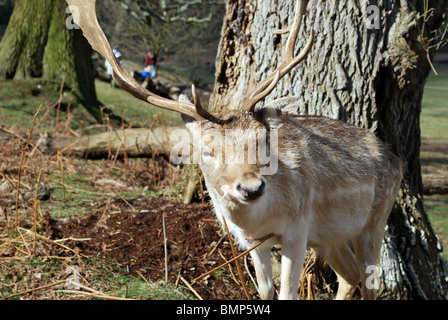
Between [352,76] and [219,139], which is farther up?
[352,76]

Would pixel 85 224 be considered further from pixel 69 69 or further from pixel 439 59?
pixel 439 59

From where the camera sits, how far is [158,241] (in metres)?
4.79

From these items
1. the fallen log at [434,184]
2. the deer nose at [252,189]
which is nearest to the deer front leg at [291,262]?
the deer nose at [252,189]

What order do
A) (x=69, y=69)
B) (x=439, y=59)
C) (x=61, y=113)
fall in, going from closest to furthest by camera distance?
(x=61, y=113) < (x=69, y=69) < (x=439, y=59)

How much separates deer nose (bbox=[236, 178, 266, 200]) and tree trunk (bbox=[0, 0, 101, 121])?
24.8 ft

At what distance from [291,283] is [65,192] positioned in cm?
343

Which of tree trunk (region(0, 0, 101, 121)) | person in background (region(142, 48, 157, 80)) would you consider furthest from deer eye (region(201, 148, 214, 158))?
person in background (region(142, 48, 157, 80))

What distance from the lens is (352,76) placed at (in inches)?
185

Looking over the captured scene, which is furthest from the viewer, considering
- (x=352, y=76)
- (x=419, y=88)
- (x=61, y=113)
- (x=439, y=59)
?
(x=439, y=59)

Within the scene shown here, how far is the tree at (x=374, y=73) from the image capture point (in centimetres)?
465

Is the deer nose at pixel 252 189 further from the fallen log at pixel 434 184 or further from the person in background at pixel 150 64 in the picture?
the person in background at pixel 150 64

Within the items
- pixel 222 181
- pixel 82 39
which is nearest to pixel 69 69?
pixel 82 39

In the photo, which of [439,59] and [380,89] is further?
[439,59]
